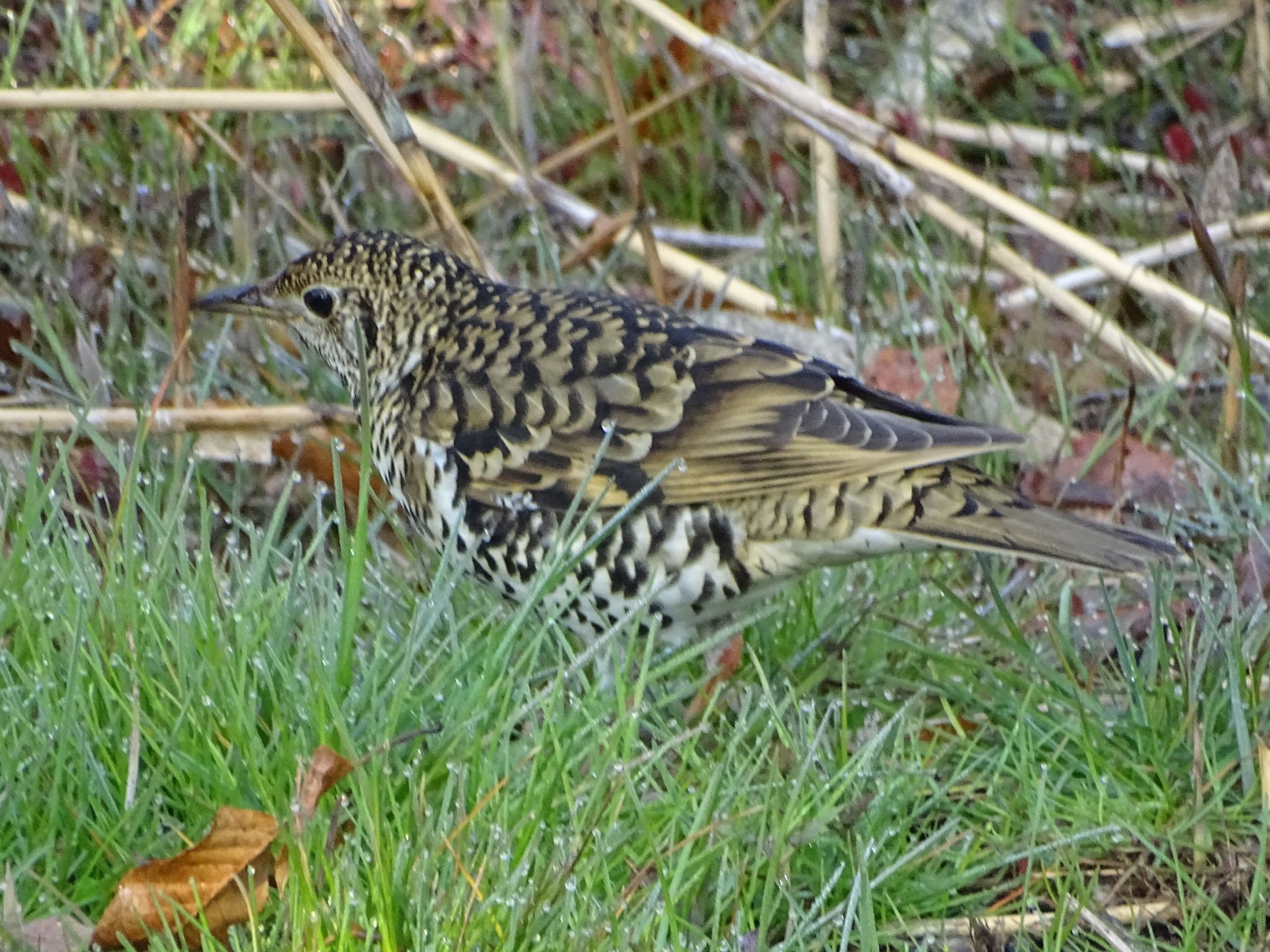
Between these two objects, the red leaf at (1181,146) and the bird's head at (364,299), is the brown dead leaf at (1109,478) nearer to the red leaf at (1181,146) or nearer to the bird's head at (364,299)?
the bird's head at (364,299)

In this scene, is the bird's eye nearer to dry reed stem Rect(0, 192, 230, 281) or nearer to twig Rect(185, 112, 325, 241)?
twig Rect(185, 112, 325, 241)

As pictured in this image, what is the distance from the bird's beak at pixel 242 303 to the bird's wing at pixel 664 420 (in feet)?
1.82

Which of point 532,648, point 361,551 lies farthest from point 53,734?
point 532,648

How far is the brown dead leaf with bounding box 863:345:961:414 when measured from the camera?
13.8ft

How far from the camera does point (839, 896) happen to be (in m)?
2.65

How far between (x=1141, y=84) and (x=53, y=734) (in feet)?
15.0

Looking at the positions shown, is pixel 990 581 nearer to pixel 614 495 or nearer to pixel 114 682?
pixel 614 495

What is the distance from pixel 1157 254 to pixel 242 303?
2.29m

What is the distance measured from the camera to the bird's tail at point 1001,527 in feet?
9.80

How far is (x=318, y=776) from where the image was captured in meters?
2.33

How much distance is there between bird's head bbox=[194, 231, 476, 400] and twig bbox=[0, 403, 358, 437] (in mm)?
136

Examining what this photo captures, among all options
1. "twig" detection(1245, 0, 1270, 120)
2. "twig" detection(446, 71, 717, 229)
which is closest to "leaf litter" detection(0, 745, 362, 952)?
"twig" detection(446, 71, 717, 229)

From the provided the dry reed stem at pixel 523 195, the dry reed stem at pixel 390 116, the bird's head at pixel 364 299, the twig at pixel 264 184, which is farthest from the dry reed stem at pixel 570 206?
the bird's head at pixel 364 299

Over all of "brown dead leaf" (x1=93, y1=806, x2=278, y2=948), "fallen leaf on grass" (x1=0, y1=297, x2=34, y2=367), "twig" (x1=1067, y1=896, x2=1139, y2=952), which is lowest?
"twig" (x1=1067, y1=896, x2=1139, y2=952)
